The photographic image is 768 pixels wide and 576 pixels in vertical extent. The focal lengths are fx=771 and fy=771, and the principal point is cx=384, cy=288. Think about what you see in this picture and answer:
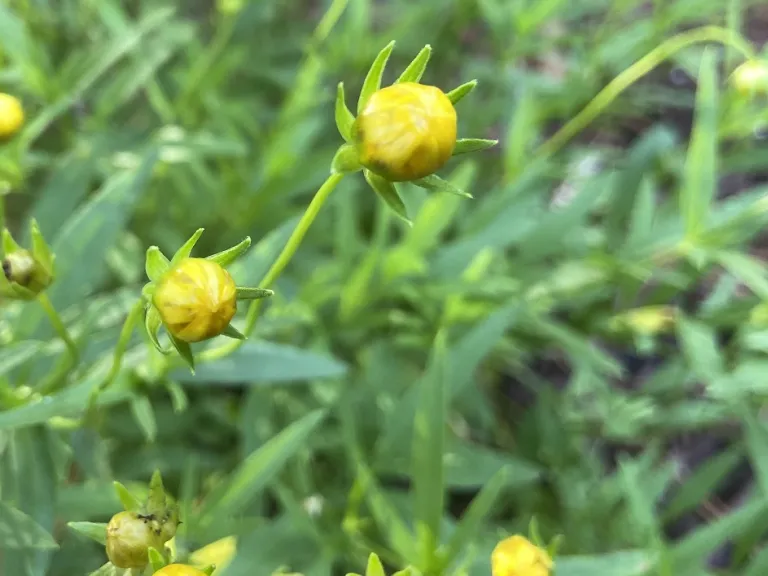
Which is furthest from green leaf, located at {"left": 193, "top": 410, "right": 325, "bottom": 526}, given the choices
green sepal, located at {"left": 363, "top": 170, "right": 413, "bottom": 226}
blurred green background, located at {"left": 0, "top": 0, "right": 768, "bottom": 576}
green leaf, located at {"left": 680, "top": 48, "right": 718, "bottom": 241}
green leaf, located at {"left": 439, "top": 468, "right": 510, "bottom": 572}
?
green leaf, located at {"left": 680, "top": 48, "right": 718, "bottom": 241}

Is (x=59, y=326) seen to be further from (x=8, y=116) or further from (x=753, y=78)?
(x=753, y=78)

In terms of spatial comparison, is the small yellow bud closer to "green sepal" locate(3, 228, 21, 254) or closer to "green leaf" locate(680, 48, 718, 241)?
"green leaf" locate(680, 48, 718, 241)

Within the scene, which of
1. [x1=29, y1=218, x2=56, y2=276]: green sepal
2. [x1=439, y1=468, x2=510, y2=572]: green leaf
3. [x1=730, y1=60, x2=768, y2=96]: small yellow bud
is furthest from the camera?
[x1=730, y1=60, x2=768, y2=96]: small yellow bud

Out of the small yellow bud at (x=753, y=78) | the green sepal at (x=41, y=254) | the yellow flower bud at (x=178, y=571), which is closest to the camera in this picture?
the yellow flower bud at (x=178, y=571)

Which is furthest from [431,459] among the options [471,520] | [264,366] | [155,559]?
[155,559]

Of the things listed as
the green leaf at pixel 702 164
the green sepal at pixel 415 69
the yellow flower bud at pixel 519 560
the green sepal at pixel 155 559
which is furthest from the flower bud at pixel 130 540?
the green leaf at pixel 702 164

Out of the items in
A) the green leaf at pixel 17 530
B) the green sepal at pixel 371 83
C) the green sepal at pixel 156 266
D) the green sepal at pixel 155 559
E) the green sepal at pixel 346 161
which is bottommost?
the green leaf at pixel 17 530

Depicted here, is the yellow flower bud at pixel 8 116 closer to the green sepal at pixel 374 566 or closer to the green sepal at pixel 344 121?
the green sepal at pixel 344 121

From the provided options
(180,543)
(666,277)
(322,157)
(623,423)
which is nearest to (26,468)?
(180,543)
